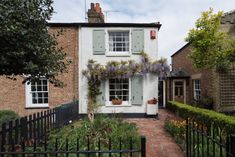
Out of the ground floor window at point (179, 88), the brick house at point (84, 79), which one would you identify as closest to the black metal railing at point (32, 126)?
the brick house at point (84, 79)

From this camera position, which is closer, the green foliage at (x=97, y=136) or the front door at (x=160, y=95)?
the green foliage at (x=97, y=136)

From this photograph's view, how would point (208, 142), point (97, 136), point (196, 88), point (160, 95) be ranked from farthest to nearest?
1. point (160, 95)
2. point (196, 88)
3. point (97, 136)
4. point (208, 142)

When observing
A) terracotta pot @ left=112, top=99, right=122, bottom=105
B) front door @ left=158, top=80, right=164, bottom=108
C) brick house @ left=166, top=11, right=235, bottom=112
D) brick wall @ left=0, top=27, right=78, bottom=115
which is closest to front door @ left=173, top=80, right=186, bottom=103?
brick house @ left=166, top=11, right=235, bottom=112

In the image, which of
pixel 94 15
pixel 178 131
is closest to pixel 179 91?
pixel 94 15

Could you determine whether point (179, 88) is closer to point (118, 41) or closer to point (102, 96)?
point (118, 41)

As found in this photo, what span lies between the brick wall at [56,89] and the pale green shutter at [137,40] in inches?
135

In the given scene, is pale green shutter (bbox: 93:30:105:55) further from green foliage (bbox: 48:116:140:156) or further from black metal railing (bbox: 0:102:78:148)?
green foliage (bbox: 48:116:140:156)

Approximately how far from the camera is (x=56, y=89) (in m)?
13.4

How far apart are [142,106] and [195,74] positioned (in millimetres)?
7168

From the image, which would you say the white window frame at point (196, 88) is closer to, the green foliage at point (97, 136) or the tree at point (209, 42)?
the tree at point (209, 42)

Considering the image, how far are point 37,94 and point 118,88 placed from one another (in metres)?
4.88

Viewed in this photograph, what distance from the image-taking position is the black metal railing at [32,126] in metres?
4.51

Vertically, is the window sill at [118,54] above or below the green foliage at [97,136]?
above

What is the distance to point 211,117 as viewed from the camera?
8617 millimetres
